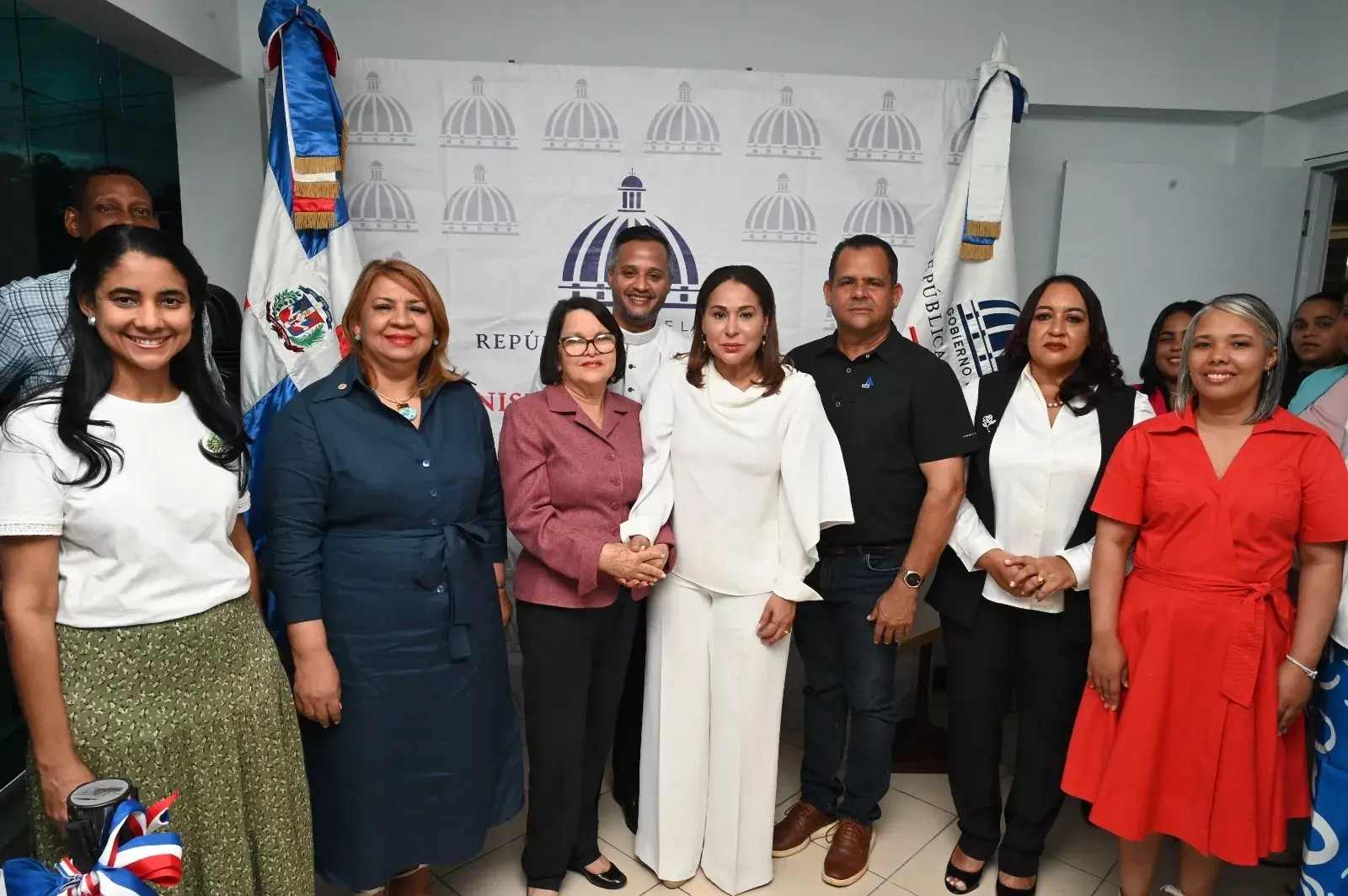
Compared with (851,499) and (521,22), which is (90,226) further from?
(851,499)

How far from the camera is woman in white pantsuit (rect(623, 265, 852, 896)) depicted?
2121 millimetres

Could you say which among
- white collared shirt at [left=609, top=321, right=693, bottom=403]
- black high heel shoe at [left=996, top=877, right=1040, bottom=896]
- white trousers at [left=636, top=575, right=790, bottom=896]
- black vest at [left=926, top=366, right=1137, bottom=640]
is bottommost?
black high heel shoe at [left=996, top=877, right=1040, bottom=896]

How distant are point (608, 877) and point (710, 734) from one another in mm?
542

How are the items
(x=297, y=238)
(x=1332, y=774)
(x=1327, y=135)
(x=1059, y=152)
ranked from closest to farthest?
(x=1332, y=774), (x=297, y=238), (x=1327, y=135), (x=1059, y=152)

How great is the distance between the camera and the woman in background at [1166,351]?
106 inches

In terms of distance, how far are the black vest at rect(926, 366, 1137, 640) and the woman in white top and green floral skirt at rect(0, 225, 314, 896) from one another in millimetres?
1732

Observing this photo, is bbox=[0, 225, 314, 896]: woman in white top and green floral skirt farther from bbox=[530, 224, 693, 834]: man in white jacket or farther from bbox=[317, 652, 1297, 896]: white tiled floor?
bbox=[530, 224, 693, 834]: man in white jacket

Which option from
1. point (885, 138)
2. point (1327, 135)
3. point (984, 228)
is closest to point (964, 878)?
point (984, 228)

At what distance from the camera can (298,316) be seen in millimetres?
2949

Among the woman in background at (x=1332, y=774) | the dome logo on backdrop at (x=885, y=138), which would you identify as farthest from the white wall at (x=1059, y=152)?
the woman in background at (x=1332, y=774)

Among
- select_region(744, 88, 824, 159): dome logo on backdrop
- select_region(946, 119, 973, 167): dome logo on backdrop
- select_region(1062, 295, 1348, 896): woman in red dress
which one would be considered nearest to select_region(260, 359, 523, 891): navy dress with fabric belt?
select_region(1062, 295, 1348, 896): woman in red dress

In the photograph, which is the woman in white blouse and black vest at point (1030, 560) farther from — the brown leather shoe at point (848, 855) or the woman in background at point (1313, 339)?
the woman in background at point (1313, 339)

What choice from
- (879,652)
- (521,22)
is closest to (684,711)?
(879,652)

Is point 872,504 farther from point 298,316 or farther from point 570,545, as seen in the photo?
point 298,316
